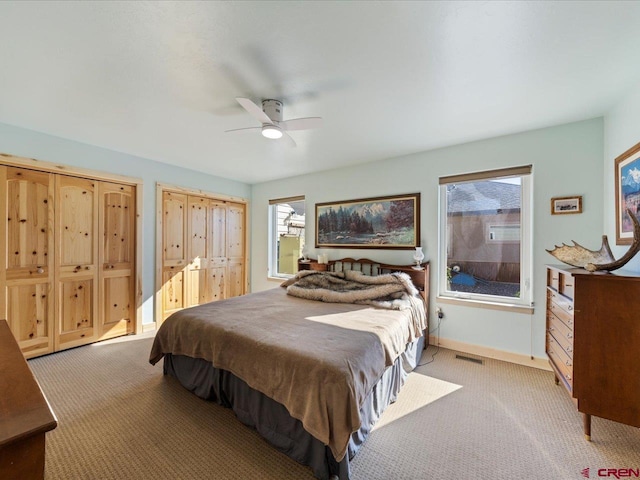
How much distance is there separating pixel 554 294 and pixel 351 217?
8.14ft

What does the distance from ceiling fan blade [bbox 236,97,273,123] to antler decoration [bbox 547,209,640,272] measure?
2448mm

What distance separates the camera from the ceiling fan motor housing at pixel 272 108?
215cm

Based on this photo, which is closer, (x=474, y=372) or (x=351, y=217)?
(x=474, y=372)

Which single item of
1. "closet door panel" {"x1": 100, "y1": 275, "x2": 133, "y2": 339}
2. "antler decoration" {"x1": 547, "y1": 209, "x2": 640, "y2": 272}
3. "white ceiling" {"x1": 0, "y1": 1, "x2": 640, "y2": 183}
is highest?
"white ceiling" {"x1": 0, "y1": 1, "x2": 640, "y2": 183}

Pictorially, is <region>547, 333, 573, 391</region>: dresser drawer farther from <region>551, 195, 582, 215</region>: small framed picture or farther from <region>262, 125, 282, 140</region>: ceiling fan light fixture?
<region>262, 125, 282, 140</region>: ceiling fan light fixture

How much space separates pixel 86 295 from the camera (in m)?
3.31

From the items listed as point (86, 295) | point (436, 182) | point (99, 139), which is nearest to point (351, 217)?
point (436, 182)

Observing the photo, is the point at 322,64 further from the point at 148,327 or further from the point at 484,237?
the point at 148,327

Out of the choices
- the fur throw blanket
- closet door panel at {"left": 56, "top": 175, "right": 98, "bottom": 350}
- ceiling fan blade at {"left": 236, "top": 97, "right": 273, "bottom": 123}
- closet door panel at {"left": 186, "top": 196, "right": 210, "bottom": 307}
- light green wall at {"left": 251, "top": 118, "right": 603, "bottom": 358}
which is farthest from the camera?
closet door panel at {"left": 186, "top": 196, "right": 210, "bottom": 307}

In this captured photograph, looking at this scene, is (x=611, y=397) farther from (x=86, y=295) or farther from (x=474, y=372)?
(x=86, y=295)

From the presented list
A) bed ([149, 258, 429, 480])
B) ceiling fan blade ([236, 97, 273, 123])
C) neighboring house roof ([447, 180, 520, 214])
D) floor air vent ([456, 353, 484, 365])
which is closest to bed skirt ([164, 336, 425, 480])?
bed ([149, 258, 429, 480])

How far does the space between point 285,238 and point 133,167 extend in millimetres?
2613

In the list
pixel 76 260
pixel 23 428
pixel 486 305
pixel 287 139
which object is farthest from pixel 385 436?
pixel 76 260

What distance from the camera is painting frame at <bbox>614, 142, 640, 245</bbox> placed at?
1.93 metres
